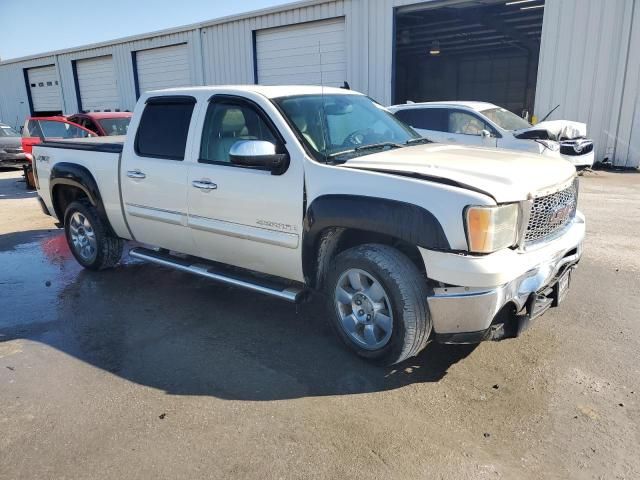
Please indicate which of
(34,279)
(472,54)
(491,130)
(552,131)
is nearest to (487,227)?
(34,279)

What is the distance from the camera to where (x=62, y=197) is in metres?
5.99

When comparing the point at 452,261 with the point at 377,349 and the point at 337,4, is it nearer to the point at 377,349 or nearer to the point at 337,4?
the point at 377,349

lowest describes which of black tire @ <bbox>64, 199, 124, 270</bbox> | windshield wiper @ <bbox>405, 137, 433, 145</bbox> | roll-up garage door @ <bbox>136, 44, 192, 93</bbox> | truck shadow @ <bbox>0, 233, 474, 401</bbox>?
truck shadow @ <bbox>0, 233, 474, 401</bbox>

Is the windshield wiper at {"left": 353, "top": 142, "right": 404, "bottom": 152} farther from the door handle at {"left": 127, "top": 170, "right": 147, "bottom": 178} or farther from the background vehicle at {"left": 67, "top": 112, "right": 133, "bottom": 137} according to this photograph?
the background vehicle at {"left": 67, "top": 112, "right": 133, "bottom": 137}

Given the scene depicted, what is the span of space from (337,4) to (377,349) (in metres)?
15.1

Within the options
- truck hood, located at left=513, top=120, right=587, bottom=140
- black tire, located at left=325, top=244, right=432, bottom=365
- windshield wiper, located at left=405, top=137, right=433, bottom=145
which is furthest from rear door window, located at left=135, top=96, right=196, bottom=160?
truck hood, located at left=513, top=120, right=587, bottom=140

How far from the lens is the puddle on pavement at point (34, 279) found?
4629 millimetres

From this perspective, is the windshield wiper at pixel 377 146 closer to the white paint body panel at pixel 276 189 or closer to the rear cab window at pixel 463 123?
the white paint body panel at pixel 276 189

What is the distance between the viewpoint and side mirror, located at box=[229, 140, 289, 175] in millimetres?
3557

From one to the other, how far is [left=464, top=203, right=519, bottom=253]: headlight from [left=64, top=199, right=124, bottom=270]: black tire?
401 centimetres

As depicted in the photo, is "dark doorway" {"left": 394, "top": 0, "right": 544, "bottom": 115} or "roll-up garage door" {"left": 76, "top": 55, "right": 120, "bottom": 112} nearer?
"dark doorway" {"left": 394, "top": 0, "right": 544, "bottom": 115}

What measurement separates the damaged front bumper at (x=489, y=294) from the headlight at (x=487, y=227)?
7 cm

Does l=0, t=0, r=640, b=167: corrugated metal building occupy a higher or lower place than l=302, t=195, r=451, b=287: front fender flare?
higher

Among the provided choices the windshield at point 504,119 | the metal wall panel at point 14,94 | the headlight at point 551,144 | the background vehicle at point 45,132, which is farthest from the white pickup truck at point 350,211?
the metal wall panel at point 14,94
